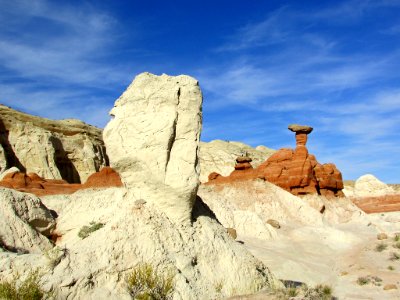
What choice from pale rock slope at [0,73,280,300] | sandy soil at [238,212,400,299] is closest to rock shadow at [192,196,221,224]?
pale rock slope at [0,73,280,300]

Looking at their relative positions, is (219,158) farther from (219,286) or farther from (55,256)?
(55,256)

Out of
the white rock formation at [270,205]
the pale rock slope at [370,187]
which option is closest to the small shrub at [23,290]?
the white rock formation at [270,205]

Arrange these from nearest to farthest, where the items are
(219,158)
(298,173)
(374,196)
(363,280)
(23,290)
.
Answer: (23,290) → (363,280) → (298,173) → (374,196) → (219,158)

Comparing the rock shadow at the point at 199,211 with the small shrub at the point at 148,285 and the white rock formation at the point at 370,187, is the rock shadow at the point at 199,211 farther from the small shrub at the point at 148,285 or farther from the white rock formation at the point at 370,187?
the white rock formation at the point at 370,187

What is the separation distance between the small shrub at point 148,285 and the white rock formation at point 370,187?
53.7 m

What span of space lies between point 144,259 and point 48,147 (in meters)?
41.8

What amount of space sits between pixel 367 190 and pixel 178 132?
173ft

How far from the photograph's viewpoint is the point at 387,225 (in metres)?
36.8

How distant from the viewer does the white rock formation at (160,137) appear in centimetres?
1173

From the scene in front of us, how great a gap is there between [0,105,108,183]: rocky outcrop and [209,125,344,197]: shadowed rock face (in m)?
19.5

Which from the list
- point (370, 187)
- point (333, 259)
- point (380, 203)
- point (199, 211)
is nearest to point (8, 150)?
point (333, 259)

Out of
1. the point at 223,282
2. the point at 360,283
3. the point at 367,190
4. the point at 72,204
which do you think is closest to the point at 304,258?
the point at 360,283

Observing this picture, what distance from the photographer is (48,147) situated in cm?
4941

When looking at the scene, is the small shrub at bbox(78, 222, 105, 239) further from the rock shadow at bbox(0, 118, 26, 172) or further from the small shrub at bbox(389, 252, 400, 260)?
the rock shadow at bbox(0, 118, 26, 172)
